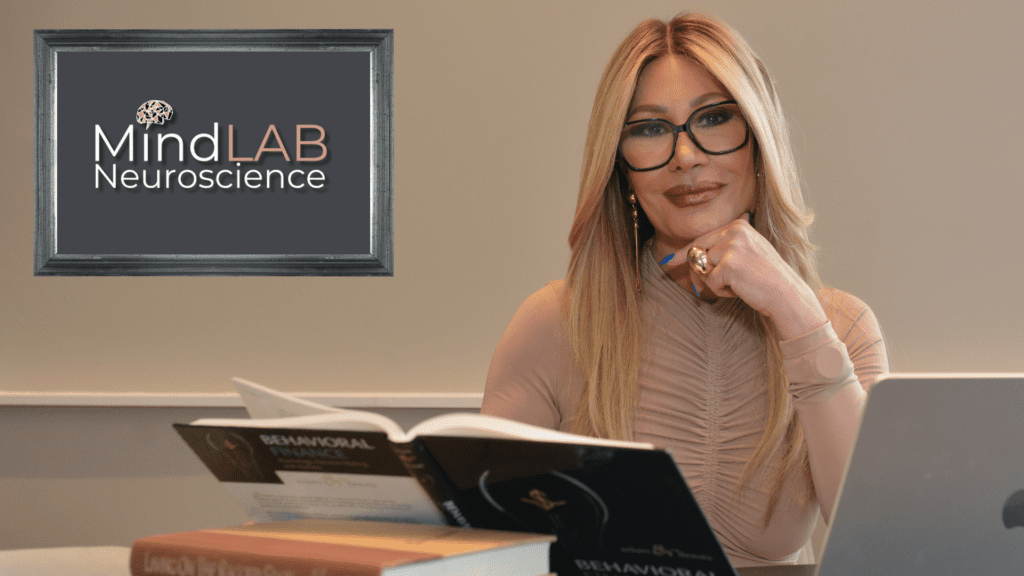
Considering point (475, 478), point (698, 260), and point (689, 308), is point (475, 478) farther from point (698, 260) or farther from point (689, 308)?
point (689, 308)

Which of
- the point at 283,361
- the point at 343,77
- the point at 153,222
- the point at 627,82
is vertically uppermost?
the point at 343,77

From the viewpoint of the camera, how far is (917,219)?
2834 millimetres

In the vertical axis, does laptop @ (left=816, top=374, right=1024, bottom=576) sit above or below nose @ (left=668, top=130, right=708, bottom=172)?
below

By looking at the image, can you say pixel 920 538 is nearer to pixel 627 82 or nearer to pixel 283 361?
pixel 627 82

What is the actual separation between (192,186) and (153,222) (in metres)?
0.18

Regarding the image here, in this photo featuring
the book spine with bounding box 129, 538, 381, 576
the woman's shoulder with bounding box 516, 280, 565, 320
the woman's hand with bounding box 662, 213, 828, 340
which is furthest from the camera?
the woman's shoulder with bounding box 516, 280, 565, 320

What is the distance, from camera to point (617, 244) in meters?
1.56

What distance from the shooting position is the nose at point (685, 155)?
4.61ft

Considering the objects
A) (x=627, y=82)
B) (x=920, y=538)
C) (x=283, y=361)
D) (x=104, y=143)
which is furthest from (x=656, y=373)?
(x=104, y=143)

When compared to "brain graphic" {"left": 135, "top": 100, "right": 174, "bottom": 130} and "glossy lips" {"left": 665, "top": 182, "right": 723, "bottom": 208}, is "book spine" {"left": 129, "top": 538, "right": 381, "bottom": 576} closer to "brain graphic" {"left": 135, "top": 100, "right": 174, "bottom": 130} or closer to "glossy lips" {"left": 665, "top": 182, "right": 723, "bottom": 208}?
"glossy lips" {"left": 665, "top": 182, "right": 723, "bottom": 208}

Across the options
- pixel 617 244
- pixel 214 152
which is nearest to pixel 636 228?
pixel 617 244

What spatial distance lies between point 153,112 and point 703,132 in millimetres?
2204

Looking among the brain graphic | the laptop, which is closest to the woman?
the laptop

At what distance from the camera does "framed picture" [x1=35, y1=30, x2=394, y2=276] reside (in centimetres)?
291
